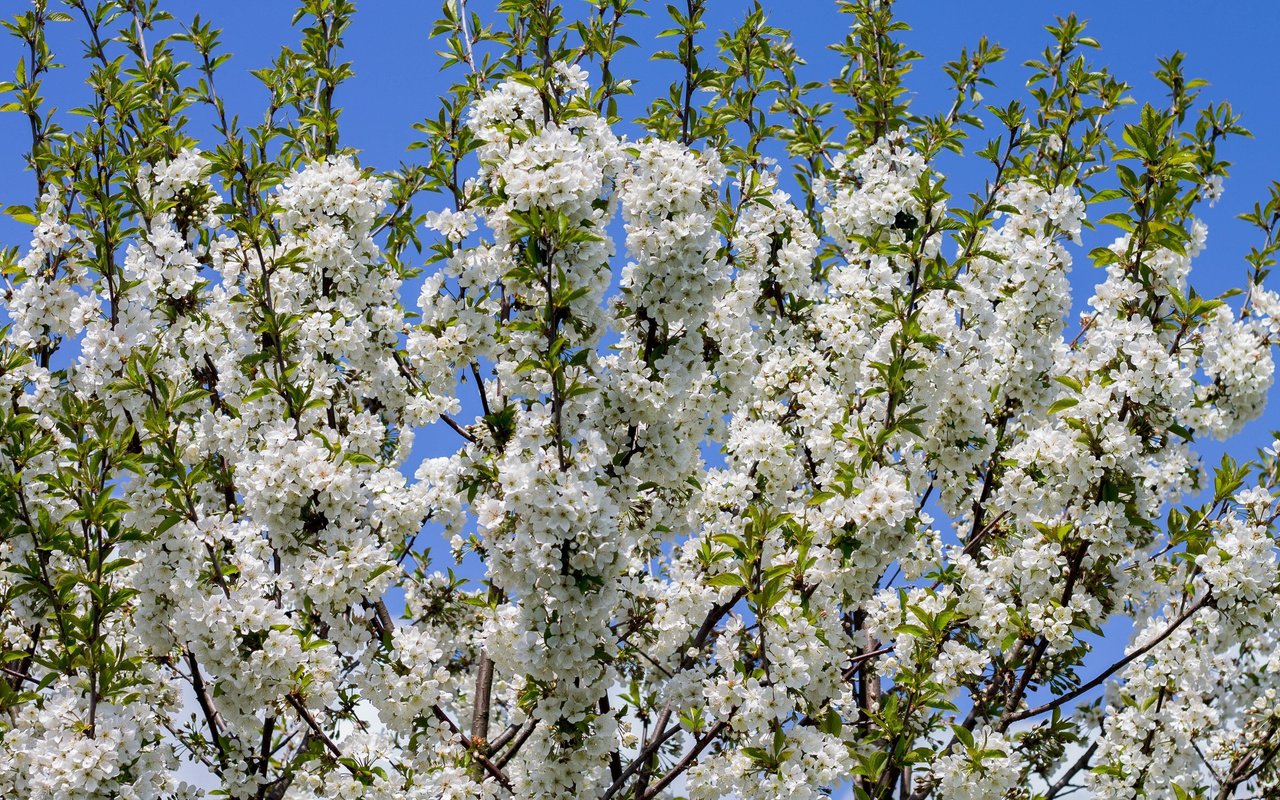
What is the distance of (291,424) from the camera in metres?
6.13

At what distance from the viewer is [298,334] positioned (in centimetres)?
685

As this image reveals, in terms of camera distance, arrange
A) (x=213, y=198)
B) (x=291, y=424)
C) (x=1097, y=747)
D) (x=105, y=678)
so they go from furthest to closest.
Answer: (x=1097, y=747)
(x=213, y=198)
(x=291, y=424)
(x=105, y=678)

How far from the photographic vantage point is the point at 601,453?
538cm

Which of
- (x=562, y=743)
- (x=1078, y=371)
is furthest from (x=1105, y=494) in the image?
(x=562, y=743)

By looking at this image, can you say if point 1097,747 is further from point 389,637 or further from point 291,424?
point 291,424

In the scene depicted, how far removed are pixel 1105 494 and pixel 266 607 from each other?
14.8 feet

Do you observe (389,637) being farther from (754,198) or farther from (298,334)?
(754,198)

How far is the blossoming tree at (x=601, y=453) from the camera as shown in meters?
5.68

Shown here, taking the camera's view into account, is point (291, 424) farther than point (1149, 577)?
No

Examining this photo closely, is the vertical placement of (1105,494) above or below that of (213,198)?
below

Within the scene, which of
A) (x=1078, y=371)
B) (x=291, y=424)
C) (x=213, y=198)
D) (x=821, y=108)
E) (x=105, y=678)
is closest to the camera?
(x=105, y=678)

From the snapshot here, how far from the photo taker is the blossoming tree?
5.68 meters

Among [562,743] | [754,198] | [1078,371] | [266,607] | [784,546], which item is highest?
[754,198]

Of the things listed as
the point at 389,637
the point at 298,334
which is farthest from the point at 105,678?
the point at 298,334
